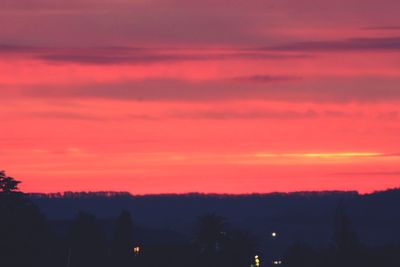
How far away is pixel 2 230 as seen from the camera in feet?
349

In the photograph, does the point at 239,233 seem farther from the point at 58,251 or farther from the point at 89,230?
the point at 58,251

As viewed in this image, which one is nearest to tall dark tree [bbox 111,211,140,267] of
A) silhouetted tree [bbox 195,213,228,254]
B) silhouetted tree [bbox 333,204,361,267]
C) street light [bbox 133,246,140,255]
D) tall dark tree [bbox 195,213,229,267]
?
tall dark tree [bbox 195,213,229,267]

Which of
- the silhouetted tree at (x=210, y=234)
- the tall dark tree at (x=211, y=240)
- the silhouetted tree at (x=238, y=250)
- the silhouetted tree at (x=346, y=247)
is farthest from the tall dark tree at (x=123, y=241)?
the silhouetted tree at (x=346, y=247)

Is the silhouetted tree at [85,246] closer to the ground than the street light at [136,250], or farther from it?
closer to the ground

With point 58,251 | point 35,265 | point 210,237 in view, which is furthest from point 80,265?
point 35,265

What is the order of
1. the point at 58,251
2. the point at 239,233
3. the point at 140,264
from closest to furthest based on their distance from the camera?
the point at 58,251 < the point at 140,264 < the point at 239,233

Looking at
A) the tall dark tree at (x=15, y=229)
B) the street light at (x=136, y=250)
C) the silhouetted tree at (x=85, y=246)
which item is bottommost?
the tall dark tree at (x=15, y=229)

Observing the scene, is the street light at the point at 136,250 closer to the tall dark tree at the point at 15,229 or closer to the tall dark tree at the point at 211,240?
the tall dark tree at the point at 211,240

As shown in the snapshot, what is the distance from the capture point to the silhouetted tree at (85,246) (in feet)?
478

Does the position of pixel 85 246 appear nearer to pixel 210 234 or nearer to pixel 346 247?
pixel 210 234

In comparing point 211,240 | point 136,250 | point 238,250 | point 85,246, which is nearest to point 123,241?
point 85,246

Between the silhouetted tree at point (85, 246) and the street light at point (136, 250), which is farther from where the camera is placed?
the street light at point (136, 250)

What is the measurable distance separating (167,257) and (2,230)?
2954 inches

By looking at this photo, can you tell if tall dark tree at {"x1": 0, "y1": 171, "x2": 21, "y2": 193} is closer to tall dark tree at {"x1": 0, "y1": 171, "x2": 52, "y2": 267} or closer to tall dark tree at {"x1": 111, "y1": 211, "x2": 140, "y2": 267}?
tall dark tree at {"x1": 0, "y1": 171, "x2": 52, "y2": 267}
